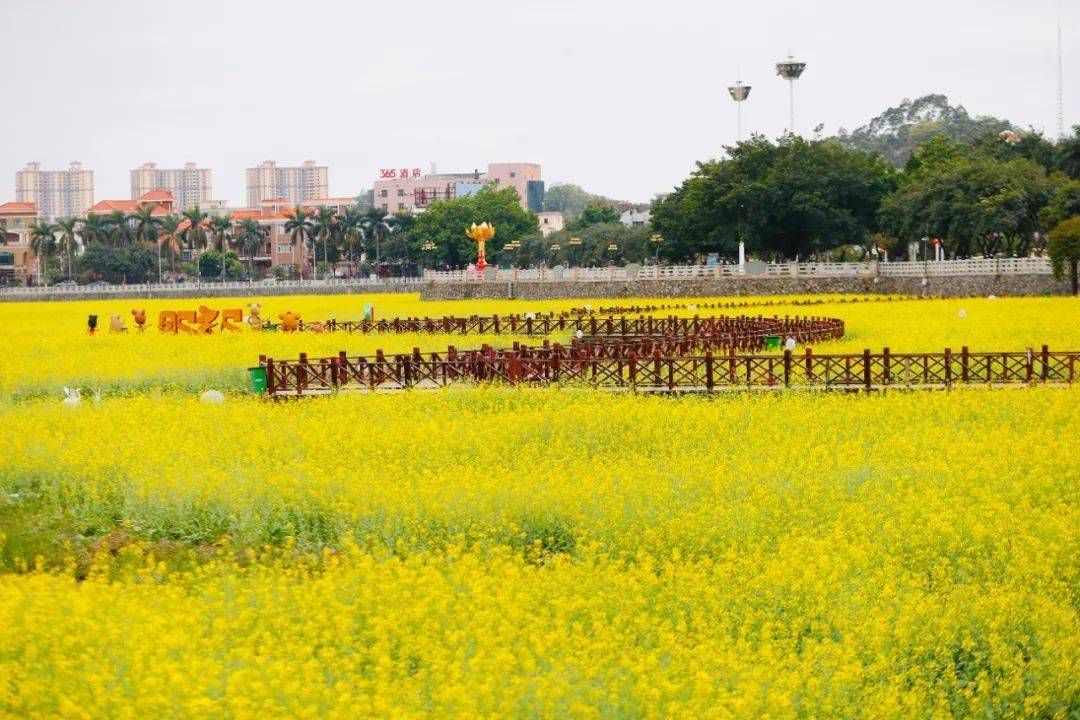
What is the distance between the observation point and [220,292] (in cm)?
11362

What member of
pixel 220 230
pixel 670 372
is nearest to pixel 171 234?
pixel 220 230

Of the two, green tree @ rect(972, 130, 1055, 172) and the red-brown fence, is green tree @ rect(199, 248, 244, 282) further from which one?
the red-brown fence

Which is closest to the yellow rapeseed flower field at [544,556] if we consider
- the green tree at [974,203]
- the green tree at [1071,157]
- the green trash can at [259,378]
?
the green trash can at [259,378]

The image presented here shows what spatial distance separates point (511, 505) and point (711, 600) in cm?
443

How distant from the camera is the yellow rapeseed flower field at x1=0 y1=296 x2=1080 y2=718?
36.3ft

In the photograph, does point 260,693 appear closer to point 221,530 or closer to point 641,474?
point 221,530

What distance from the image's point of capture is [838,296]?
237 ft

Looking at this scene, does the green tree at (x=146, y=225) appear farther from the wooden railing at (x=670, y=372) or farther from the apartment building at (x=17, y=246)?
the wooden railing at (x=670, y=372)

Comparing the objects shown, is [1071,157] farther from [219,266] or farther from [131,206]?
[131,206]

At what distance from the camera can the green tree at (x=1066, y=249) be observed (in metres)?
59.6

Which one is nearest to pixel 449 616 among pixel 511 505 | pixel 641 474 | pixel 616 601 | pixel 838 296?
pixel 616 601

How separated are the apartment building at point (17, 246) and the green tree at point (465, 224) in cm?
4430

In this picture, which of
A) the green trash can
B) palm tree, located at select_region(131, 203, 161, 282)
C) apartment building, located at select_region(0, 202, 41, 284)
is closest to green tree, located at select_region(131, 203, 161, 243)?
palm tree, located at select_region(131, 203, 161, 282)

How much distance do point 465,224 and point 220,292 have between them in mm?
24371
